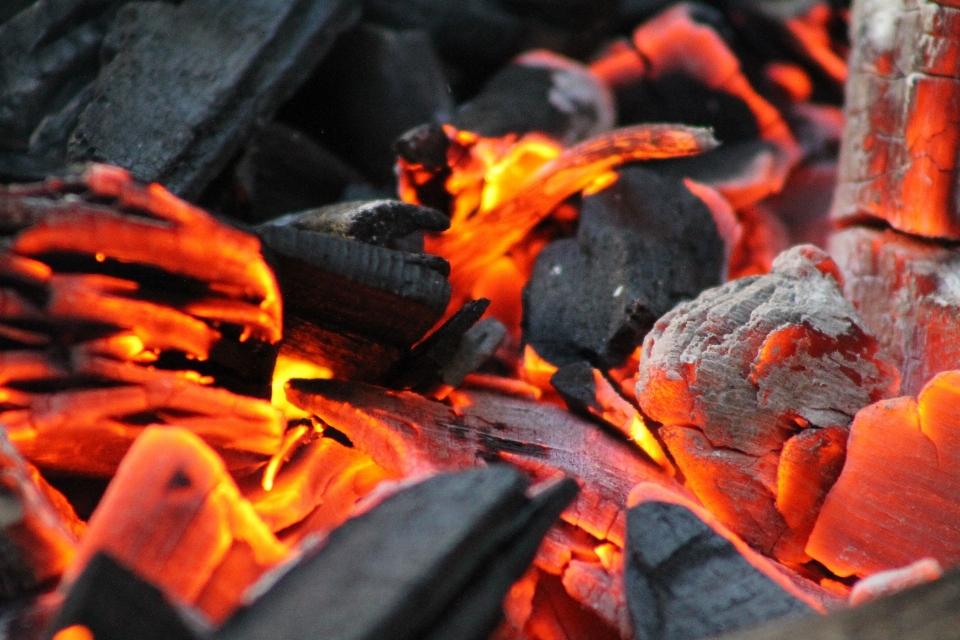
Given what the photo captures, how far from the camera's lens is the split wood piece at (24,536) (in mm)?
1033

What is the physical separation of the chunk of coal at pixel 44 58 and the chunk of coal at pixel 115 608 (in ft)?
4.70

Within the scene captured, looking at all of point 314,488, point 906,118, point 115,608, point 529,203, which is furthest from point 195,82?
point 906,118

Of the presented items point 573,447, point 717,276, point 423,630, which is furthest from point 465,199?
point 423,630

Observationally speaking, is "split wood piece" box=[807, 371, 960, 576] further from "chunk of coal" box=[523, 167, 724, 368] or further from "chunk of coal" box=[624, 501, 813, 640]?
"chunk of coal" box=[523, 167, 724, 368]

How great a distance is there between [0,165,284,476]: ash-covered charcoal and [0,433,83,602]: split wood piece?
0.14 metres

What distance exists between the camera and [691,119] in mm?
2535

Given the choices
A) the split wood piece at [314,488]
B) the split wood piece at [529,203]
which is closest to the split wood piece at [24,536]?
the split wood piece at [314,488]

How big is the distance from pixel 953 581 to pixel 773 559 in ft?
1.92

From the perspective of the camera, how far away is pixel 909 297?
1.66 meters

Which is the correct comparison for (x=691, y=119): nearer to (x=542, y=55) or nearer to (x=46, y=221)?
(x=542, y=55)

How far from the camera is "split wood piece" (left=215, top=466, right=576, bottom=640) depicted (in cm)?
83

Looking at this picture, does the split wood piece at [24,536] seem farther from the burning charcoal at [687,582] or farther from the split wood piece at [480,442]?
the burning charcoal at [687,582]

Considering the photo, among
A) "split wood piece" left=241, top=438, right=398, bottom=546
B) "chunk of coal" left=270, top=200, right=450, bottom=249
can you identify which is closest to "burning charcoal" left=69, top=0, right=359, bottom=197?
"chunk of coal" left=270, top=200, right=450, bottom=249

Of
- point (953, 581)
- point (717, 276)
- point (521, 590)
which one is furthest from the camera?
point (717, 276)
